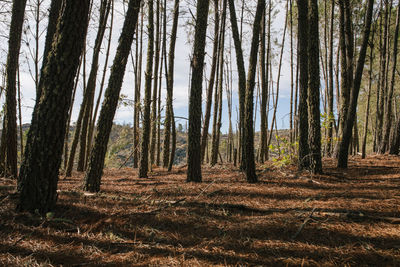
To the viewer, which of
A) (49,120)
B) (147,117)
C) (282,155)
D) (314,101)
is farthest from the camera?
(147,117)

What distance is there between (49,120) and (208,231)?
7.42 feet

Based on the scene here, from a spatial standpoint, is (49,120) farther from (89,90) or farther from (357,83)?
(357,83)

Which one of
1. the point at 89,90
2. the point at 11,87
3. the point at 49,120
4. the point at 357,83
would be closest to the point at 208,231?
the point at 49,120

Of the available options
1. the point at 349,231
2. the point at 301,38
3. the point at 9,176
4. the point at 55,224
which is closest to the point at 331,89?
the point at 301,38

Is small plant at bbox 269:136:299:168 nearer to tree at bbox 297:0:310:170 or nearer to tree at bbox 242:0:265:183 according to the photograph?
tree at bbox 297:0:310:170

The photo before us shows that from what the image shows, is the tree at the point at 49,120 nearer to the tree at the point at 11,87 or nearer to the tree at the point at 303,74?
the tree at the point at 11,87

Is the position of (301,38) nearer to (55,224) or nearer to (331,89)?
(331,89)

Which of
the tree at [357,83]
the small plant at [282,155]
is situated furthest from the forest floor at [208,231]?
the tree at [357,83]

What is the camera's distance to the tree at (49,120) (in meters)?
2.73

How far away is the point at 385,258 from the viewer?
1814 mm

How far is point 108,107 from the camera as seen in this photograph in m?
4.11

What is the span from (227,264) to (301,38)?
564cm

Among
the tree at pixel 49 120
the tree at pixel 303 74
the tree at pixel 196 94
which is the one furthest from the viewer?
the tree at pixel 303 74

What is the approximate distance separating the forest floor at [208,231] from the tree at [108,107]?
0.40 meters
